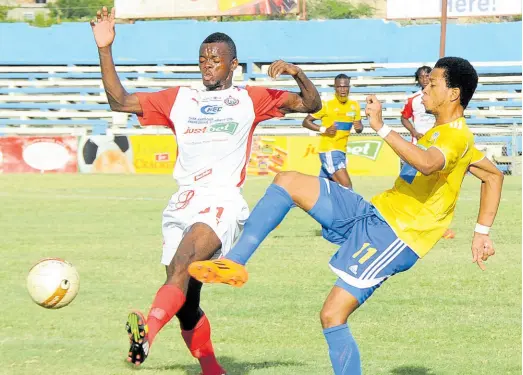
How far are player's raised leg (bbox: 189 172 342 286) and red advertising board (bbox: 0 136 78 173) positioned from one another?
2380 centimetres

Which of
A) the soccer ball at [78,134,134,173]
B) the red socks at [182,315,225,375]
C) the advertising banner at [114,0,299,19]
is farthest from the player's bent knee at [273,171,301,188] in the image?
the advertising banner at [114,0,299,19]

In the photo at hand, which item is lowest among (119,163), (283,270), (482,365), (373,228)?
(119,163)

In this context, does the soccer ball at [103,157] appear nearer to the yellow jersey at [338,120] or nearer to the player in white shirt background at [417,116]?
the yellow jersey at [338,120]

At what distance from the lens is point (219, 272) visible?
5664 mm

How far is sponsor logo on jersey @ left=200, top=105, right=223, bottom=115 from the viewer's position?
22.8ft

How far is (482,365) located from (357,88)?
29.0 m

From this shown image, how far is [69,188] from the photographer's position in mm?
24125

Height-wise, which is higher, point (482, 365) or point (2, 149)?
point (482, 365)

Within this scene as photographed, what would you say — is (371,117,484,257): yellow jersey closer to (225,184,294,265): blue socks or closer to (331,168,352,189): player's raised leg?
(225,184,294,265): blue socks

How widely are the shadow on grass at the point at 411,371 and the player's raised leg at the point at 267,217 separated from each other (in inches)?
65.6

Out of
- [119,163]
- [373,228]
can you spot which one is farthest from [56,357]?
[119,163]

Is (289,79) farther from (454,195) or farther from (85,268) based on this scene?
(454,195)

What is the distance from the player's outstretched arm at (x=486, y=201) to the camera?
6676mm

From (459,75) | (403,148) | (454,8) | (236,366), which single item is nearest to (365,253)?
(403,148)
